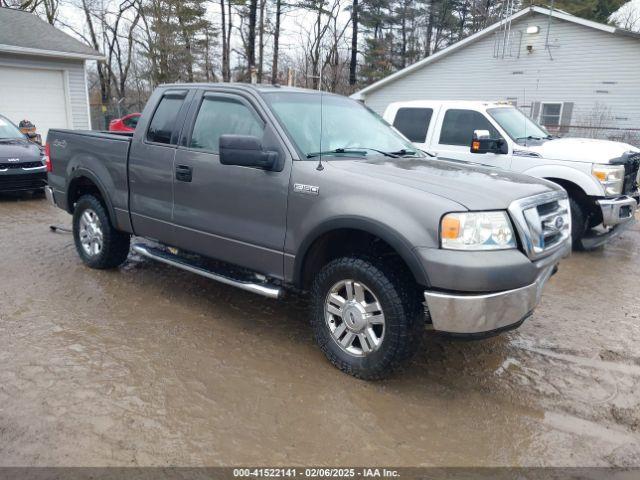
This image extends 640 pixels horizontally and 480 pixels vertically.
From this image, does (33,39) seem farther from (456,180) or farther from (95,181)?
(456,180)

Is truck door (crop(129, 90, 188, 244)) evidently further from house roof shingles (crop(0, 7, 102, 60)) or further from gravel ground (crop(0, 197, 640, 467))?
house roof shingles (crop(0, 7, 102, 60))

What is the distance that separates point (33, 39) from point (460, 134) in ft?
46.8

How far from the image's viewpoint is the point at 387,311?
326cm

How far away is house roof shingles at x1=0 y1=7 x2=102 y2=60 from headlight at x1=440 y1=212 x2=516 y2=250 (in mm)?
15882

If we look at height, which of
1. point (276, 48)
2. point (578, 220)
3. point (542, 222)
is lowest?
point (578, 220)

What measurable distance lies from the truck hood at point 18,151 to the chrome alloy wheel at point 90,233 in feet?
15.5

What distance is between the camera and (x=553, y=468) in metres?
2.72

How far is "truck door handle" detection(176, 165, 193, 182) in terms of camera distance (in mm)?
4316

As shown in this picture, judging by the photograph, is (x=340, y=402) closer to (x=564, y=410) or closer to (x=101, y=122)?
(x=564, y=410)

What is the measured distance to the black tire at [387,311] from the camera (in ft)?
10.6

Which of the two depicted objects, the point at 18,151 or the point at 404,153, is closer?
the point at 404,153

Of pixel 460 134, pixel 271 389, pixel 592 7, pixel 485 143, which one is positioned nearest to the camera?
pixel 271 389

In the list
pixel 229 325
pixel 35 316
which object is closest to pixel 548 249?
pixel 229 325

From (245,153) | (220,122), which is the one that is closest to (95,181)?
(220,122)
